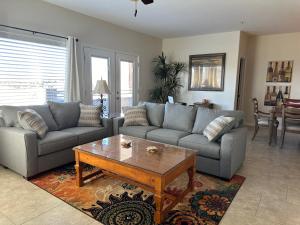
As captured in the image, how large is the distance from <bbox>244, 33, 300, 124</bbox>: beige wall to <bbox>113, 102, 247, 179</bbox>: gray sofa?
347 cm

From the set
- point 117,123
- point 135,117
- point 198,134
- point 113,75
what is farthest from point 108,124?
point 113,75

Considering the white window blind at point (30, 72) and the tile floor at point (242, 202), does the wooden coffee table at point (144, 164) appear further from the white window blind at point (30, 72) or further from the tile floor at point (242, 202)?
the white window blind at point (30, 72)

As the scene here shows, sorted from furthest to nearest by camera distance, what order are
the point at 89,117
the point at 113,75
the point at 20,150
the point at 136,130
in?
1. the point at 113,75
2. the point at 89,117
3. the point at 136,130
4. the point at 20,150

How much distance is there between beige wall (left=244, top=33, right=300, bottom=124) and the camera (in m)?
5.60

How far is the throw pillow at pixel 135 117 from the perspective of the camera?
3.83 metres

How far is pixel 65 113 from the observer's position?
359cm

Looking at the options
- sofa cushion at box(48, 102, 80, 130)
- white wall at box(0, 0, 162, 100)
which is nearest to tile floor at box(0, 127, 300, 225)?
sofa cushion at box(48, 102, 80, 130)

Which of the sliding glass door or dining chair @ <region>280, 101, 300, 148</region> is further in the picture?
the sliding glass door

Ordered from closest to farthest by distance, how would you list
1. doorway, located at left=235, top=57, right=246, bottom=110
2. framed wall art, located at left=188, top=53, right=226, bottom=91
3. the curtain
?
the curtain → framed wall art, located at left=188, top=53, right=226, bottom=91 → doorway, located at left=235, top=57, right=246, bottom=110

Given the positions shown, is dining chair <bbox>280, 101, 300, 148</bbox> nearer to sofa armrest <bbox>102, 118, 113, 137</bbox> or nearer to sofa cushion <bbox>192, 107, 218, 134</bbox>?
sofa cushion <bbox>192, 107, 218, 134</bbox>

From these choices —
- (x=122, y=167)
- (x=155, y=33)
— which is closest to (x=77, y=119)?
(x=122, y=167)

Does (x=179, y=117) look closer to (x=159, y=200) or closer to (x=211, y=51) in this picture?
(x=159, y=200)

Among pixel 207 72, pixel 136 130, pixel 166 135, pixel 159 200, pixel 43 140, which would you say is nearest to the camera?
pixel 159 200

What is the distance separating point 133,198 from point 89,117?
1.85 meters
